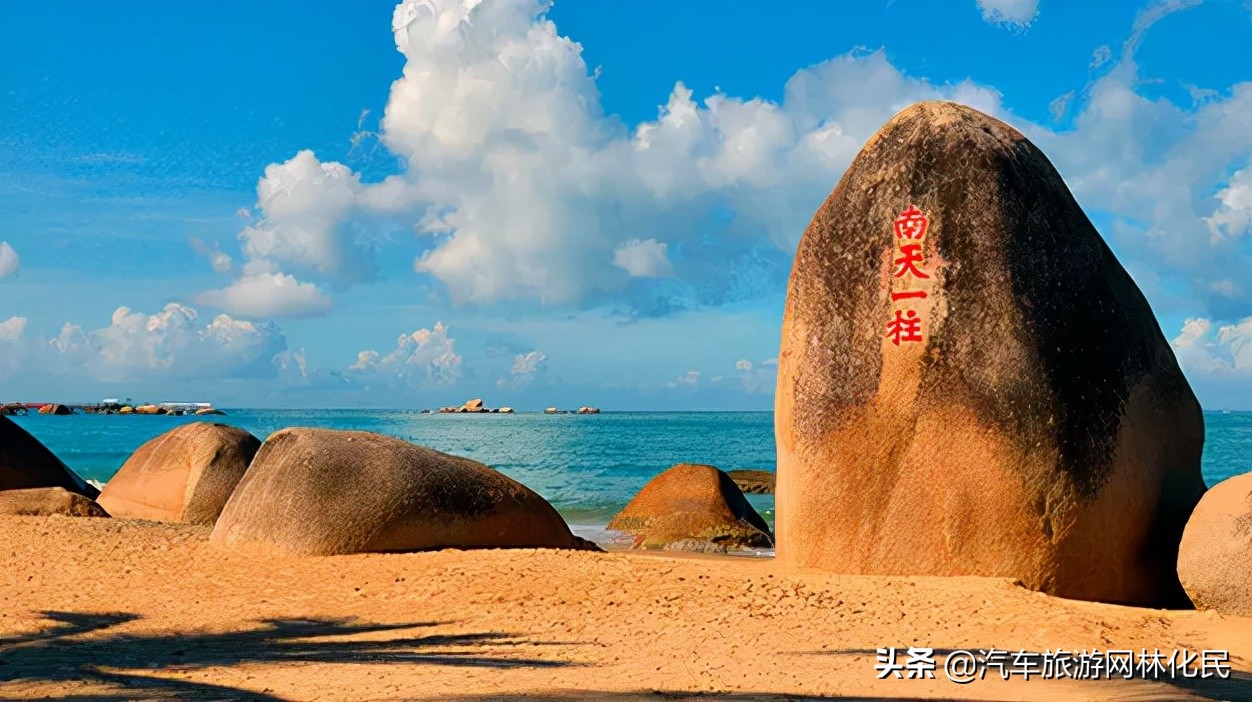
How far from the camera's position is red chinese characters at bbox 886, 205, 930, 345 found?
9.35 metres

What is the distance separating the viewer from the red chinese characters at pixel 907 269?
9.35m

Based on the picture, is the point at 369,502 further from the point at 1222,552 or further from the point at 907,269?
the point at 1222,552

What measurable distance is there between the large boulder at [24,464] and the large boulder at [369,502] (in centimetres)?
653

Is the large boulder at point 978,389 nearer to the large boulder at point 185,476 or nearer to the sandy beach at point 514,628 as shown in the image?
the sandy beach at point 514,628

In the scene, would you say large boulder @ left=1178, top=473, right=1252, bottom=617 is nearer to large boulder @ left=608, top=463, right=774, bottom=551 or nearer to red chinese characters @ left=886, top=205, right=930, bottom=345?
red chinese characters @ left=886, top=205, right=930, bottom=345

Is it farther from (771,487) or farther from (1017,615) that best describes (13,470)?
(771,487)

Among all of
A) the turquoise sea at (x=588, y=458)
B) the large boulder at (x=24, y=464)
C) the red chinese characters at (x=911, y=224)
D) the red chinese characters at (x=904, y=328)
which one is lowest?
the turquoise sea at (x=588, y=458)

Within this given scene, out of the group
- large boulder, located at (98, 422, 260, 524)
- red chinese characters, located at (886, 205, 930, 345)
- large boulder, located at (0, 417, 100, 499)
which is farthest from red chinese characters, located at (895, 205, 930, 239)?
large boulder, located at (0, 417, 100, 499)

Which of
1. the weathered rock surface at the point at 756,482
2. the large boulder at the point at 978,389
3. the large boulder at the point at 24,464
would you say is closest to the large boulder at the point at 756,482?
the weathered rock surface at the point at 756,482

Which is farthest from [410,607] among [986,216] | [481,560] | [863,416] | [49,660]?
[986,216]

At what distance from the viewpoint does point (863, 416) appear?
9414mm

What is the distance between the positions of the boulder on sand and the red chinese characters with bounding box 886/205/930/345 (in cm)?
1070

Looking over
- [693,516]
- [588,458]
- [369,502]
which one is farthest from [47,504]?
[588,458]

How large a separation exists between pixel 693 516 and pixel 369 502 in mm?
7725
